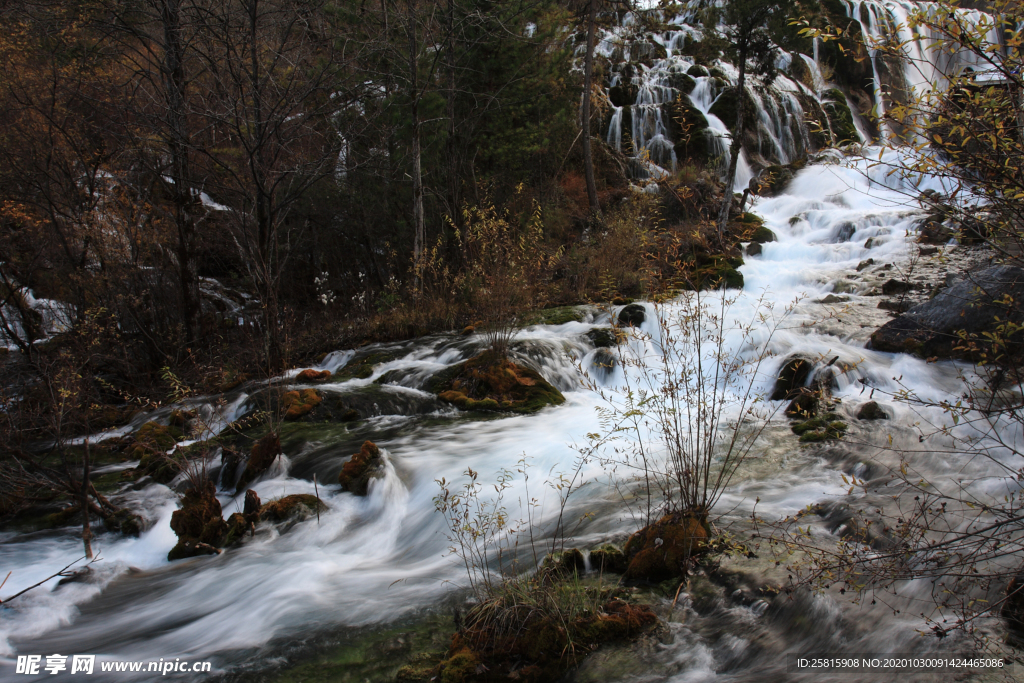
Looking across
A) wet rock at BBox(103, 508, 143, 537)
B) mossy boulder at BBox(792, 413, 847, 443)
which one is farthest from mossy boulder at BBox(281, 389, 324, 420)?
mossy boulder at BBox(792, 413, 847, 443)

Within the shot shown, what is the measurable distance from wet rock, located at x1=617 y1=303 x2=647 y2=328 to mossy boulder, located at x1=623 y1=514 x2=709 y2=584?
706 centimetres

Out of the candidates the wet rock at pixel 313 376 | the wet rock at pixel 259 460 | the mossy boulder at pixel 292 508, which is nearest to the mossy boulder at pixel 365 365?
the wet rock at pixel 313 376

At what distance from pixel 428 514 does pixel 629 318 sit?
21.9ft

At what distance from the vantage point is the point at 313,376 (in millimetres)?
9211

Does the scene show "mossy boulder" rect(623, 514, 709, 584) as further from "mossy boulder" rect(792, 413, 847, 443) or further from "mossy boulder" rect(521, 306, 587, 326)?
Result: "mossy boulder" rect(521, 306, 587, 326)

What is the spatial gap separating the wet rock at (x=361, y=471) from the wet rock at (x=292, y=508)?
401mm

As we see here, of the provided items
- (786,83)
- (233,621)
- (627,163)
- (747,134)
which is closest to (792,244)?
(627,163)

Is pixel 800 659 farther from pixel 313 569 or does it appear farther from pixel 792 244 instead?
pixel 792 244

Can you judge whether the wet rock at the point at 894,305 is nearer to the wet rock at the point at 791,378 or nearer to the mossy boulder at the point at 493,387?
the wet rock at the point at 791,378

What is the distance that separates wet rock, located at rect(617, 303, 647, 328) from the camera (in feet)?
35.0

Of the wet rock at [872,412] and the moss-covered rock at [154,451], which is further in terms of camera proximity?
the wet rock at [872,412]

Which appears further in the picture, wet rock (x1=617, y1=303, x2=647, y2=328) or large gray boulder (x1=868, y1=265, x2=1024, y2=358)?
wet rock (x1=617, y1=303, x2=647, y2=328)

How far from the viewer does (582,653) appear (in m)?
2.96

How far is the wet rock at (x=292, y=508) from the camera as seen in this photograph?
491 centimetres
